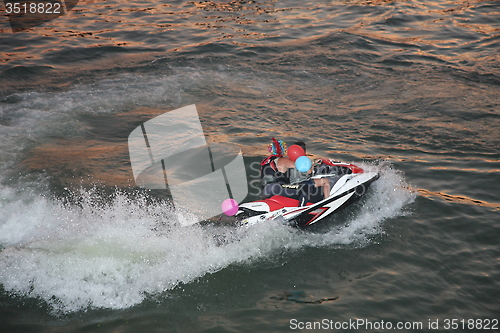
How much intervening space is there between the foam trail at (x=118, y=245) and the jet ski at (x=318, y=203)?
19 cm

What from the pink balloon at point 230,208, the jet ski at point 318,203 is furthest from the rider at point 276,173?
the pink balloon at point 230,208

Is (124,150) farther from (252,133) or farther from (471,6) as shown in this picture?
(471,6)

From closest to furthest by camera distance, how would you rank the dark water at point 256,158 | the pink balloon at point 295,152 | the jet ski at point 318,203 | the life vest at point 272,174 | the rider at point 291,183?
the dark water at point 256,158, the jet ski at point 318,203, the pink balloon at point 295,152, the rider at point 291,183, the life vest at point 272,174

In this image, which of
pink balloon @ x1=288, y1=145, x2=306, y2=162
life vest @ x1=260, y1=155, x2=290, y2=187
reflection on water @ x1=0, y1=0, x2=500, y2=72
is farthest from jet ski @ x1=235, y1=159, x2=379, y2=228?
reflection on water @ x1=0, y1=0, x2=500, y2=72

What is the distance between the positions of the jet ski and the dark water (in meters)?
0.23

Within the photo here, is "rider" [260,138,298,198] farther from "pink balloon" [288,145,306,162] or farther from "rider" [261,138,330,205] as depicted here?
"pink balloon" [288,145,306,162]

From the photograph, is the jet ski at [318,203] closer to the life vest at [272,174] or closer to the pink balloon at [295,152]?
the life vest at [272,174]

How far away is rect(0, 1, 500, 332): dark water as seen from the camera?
6.33m

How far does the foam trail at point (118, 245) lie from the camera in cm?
646

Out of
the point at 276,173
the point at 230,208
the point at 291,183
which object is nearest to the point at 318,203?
the point at 291,183

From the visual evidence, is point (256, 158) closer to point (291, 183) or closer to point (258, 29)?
point (291, 183)

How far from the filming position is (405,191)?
28.9 feet

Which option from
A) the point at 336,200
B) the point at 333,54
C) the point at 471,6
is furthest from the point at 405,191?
the point at 471,6

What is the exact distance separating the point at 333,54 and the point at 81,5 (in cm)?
1300
